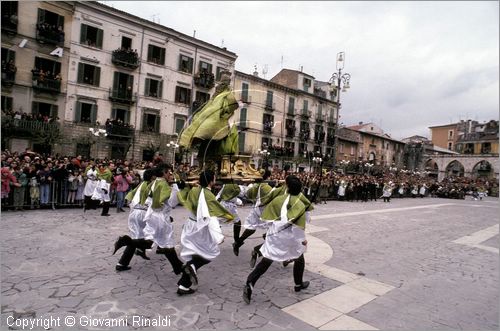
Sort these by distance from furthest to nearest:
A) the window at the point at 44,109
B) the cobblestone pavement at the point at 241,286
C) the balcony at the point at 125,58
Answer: the balcony at the point at 125,58
the window at the point at 44,109
the cobblestone pavement at the point at 241,286

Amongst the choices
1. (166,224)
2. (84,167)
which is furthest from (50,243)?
(84,167)

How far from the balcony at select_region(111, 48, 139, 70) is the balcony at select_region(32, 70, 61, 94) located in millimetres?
4605

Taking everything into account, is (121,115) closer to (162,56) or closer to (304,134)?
(162,56)

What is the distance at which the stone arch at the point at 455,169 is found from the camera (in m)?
58.4

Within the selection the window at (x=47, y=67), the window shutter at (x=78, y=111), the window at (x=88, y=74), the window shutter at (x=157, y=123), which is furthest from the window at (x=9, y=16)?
the window shutter at (x=157, y=123)

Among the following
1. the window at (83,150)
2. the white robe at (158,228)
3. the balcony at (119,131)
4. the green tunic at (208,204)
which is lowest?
the white robe at (158,228)

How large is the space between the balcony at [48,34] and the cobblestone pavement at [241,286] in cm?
1907

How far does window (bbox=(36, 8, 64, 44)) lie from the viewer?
22.7 metres

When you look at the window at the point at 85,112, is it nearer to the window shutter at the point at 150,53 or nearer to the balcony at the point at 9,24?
the balcony at the point at 9,24

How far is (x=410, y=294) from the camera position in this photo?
5.41 meters

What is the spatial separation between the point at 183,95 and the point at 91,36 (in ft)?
28.1

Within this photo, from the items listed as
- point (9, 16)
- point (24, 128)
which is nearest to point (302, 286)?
point (24, 128)

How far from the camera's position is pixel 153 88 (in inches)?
1110

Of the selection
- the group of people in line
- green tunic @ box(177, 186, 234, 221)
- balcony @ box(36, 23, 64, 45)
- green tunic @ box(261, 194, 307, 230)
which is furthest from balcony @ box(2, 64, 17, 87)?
green tunic @ box(261, 194, 307, 230)
